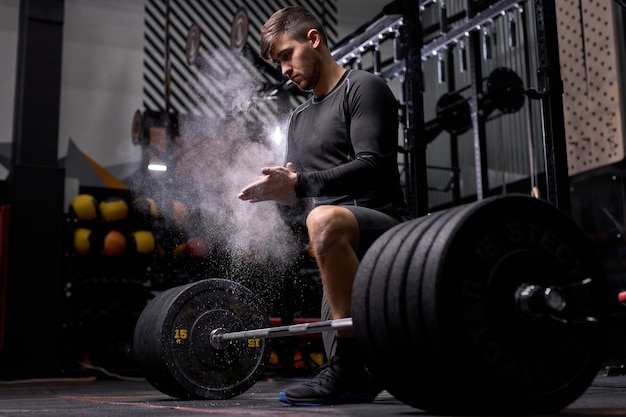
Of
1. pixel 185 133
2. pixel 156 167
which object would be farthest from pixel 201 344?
pixel 185 133

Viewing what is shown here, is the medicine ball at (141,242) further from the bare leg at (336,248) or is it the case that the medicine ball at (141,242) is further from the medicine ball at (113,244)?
the bare leg at (336,248)

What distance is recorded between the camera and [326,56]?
2.25m

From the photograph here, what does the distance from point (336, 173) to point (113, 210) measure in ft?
15.3

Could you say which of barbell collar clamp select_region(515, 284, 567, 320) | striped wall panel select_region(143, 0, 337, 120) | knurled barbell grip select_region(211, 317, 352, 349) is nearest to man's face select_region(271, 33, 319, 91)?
knurled barbell grip select_region(211, 317, 352, 349)

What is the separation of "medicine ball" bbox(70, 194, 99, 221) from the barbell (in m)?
5.11

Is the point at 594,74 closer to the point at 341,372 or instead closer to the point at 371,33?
the point at 371,33

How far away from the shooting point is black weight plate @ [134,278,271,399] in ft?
8.30

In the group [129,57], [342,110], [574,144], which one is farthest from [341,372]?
[129,57]

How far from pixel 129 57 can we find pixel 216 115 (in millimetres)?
2316

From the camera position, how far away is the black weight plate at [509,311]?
1299 millimetres

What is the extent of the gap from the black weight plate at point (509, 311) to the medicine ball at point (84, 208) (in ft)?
17.3

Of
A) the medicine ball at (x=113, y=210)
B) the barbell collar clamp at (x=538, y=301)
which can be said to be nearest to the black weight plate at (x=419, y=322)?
the barbell collar clamp at (x=538, y=301)

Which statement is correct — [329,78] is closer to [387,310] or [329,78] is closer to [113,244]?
[387,310]

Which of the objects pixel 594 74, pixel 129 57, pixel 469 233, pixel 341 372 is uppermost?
pixel 129 57
